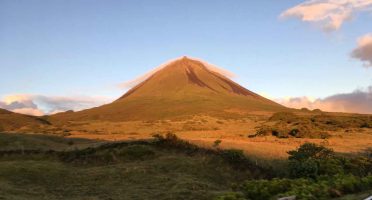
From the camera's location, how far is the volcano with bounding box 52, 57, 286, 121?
4382 inches

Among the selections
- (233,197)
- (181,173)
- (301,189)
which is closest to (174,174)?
(181,173)

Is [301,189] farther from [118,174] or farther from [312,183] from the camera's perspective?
[118,174]

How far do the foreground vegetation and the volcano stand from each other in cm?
7371

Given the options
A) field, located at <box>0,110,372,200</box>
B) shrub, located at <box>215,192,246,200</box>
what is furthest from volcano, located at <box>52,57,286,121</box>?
shrub, located at <box>215,192,246,200</box>

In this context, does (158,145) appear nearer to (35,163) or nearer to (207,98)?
(35,163)

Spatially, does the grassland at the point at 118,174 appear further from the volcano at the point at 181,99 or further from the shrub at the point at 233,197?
the volcano at the point at 181,99

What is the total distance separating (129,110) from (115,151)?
99457 millimetres

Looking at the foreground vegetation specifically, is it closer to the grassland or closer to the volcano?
the grassland

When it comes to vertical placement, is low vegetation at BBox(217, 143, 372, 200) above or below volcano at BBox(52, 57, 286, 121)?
below

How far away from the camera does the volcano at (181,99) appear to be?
111 m

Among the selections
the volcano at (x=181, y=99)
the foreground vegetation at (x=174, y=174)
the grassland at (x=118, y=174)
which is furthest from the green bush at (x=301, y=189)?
the volcano at (x=181, y=99)

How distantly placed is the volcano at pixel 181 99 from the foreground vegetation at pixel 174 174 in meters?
73.7

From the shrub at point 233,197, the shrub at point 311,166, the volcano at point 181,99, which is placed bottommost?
the shrub at point 233,197

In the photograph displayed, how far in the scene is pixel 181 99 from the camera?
131 m
